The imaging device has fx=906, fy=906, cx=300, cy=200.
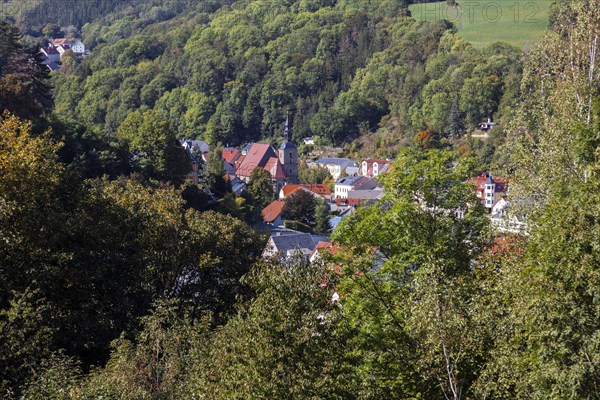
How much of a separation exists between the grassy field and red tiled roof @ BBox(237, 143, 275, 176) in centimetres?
2892

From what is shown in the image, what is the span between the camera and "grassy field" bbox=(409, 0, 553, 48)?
9425 cm

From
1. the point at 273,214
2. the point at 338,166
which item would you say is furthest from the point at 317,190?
the point at 273,214

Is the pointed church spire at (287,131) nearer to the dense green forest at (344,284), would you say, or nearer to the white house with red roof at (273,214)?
the white house with red roof at (273,214)

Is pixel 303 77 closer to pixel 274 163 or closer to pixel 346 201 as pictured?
pixel 274 163

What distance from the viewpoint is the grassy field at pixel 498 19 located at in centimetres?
9425

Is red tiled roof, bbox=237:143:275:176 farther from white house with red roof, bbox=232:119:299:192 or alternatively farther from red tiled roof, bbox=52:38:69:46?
red tiled roof, bbox=52:38:69:46

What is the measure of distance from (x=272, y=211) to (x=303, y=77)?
179 feet

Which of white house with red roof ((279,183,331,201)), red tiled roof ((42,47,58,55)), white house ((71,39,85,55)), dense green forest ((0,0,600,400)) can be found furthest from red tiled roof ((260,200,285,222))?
white house ((71,39,85,55))

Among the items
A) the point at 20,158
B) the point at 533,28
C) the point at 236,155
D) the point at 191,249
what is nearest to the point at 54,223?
the point at 20,158

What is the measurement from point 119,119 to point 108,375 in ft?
284

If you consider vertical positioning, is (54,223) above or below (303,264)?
below

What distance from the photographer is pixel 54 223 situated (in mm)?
15609

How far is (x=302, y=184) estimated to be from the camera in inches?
2840

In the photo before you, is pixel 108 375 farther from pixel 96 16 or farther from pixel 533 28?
pixel 96 16
